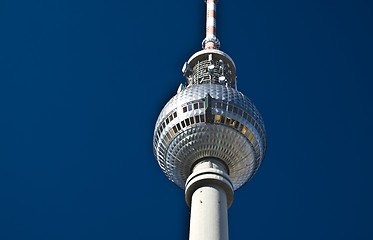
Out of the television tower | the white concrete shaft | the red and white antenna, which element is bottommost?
the white concrete shaft

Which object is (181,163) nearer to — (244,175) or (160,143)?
(160,143)

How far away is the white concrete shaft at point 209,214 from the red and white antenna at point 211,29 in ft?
65.1

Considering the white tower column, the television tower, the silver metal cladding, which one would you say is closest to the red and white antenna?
the television tower

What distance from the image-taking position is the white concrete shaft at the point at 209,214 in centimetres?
3738

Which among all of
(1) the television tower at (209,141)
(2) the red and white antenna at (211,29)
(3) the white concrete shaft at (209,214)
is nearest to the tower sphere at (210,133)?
(1) the television tower at (209,141)

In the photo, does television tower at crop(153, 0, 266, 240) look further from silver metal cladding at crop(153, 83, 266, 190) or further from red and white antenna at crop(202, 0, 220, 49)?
red and white antenna at crop(202, 0, 220, 49)

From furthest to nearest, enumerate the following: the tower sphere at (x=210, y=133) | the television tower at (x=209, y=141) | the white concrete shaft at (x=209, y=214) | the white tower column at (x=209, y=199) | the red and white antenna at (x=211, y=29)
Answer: the red and white antenna at (x=211, y=29)
the tower sphere at (x=210, y=133)
the television tower at (x=209, y=141)
the white tower column at (x=209, y=199)
the white concrete shaft at (x=209, y=214)

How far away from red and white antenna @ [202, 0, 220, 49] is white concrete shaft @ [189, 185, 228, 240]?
782 inches

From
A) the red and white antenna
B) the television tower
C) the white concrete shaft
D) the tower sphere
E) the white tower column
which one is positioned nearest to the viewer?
the white concrete shaft

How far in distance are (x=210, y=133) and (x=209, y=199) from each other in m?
6.19

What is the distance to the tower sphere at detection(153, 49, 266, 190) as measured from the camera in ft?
144

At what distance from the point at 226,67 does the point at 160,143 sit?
446 inches

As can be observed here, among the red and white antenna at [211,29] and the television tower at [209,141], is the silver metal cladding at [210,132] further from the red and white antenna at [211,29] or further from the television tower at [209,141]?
the red and white antenna at [211,29]

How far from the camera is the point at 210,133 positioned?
143ft
